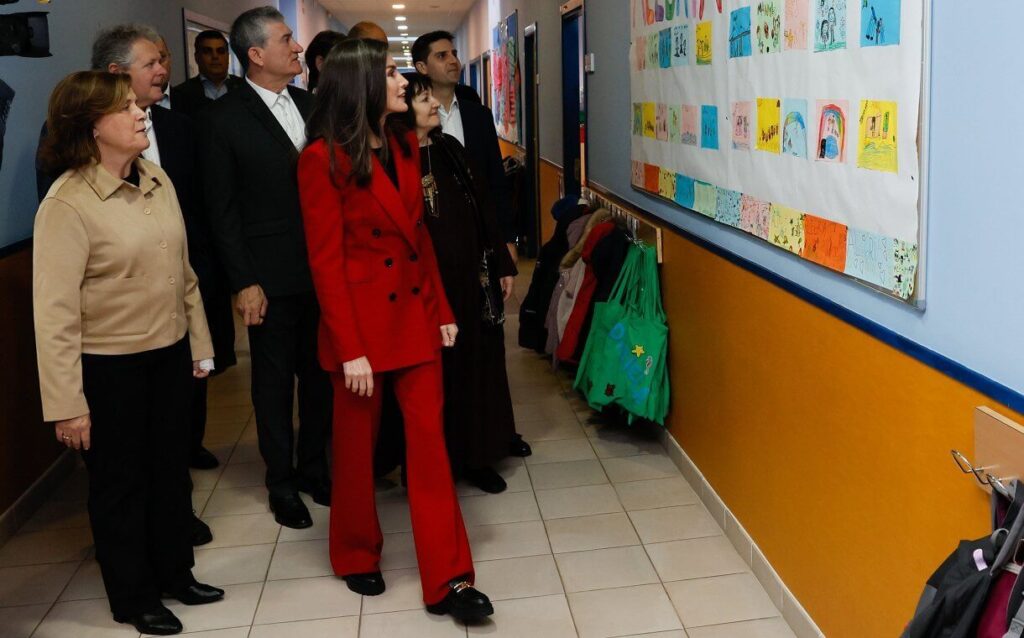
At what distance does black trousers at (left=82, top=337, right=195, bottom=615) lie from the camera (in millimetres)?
2584

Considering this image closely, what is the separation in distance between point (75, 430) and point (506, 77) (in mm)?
8564

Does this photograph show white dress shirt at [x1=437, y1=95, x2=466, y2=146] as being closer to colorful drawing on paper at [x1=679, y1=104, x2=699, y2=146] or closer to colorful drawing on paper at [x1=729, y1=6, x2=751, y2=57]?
colorful drawing on paper at [x1=679, y1=104, x2=699, y2=146]

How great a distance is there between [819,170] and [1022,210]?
744mm

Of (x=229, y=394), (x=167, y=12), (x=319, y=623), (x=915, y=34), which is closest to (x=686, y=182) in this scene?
(x=915, y=34)

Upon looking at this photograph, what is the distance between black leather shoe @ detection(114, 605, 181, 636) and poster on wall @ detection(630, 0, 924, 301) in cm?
195

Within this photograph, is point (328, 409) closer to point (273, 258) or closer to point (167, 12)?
point (273, 258)

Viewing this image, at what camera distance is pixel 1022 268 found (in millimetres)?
1635

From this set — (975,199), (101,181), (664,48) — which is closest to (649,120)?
(664,48)

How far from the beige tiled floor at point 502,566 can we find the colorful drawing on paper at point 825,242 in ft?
3.42

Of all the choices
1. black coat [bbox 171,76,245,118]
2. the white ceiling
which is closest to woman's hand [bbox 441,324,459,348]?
black coat [bbox 171,76,245,118]

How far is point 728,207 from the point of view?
10.0 ft

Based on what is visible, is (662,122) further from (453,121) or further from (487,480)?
(487,480)

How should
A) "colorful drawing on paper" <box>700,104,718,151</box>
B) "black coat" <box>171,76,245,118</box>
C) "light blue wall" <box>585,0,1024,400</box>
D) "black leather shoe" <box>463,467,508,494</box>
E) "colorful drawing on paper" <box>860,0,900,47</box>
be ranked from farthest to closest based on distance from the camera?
"black coat" <box>171,76,245,118</box> → "black leather shoe" <box>463,467,508,494</box> → "colorful drawing on paper" <box>700,104,718,151</box> → "colorful drawing on paper" <box>860,0,900,47</box> → "light blue wall" <box>585,0,1024,400</box>

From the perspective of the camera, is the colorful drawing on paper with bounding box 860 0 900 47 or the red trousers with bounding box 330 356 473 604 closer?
the colorful drawing on paper with bounding box 860 0 900 47
